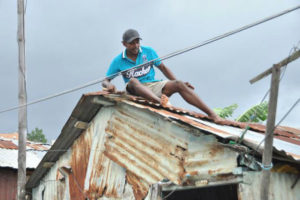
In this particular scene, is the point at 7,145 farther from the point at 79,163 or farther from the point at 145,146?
the point at 145,146

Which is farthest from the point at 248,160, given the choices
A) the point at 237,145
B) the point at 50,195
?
the point at 50,195

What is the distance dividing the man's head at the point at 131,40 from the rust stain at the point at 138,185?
6.86ft

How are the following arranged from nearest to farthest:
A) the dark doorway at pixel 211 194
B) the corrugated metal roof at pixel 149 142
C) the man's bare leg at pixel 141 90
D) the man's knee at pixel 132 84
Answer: the corrugated metal roof at pixel 149 142 < the man's bare leg at pixel 141 90 < the man's knee at pixel 132 84 < the dark doorway at pixel 211 194

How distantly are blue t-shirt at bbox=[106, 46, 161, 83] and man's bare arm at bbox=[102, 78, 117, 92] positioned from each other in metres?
0.28

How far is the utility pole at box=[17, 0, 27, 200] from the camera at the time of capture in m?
8.27

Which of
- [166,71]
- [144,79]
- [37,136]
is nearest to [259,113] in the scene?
[166,71]

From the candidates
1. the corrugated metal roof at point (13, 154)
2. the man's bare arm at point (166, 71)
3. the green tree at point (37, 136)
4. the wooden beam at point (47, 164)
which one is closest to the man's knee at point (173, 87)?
the man's bare arm at point (166, 71)

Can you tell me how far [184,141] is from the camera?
5.28m

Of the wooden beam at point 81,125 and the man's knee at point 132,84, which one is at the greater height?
the man's knee at point 132,84

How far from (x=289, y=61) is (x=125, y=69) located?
3.61 metres

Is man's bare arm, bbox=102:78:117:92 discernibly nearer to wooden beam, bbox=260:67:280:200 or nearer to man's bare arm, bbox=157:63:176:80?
man's bare arm, bbox=157:63:176:80

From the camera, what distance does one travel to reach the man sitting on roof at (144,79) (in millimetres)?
6070

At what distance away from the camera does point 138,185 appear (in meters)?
5.91

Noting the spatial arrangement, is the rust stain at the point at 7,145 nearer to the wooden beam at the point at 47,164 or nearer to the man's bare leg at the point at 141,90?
the wooden beam at the point at 47,164
